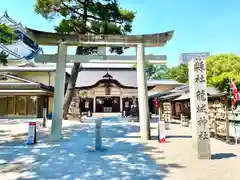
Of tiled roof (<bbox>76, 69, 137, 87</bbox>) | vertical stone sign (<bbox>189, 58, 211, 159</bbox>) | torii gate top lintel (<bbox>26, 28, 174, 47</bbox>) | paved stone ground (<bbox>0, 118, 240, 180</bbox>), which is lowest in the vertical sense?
paved stone ground (<bbox>0, 118, 240, 180</bbox>)

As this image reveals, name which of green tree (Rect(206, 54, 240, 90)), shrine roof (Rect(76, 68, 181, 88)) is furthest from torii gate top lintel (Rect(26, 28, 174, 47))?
A: shrine roof (Rect(76, 68, 181, 88))

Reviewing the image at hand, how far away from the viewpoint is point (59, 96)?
8992 millimetres

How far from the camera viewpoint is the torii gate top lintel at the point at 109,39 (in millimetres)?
9125

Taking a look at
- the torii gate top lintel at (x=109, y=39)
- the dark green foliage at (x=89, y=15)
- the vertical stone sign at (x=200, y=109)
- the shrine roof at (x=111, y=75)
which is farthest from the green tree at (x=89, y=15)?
the shrine roof at (x=111, y=75)

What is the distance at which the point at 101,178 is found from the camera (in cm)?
426

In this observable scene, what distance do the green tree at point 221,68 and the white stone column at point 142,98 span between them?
1508 cm

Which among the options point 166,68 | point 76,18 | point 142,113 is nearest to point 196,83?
point 142,113

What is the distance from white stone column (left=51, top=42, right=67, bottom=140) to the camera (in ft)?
29.0

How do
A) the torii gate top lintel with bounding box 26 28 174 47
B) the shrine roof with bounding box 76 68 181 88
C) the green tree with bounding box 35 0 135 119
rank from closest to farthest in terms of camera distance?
the torii gate top lintel with bounding box 26 28 174 47 < the green tree with bounding box 35 0 135 119 < the shrine roof with bounding box 76 68 181 88

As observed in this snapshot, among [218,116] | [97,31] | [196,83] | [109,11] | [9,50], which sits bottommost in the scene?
[218,116]

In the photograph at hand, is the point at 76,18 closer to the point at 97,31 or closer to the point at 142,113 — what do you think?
the point at 97,31

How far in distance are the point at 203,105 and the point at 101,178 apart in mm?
3811

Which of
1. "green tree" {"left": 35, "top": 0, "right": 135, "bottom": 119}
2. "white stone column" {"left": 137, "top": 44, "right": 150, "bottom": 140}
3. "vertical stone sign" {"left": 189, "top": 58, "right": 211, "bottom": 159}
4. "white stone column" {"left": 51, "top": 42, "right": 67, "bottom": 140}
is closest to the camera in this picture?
"vertical stone sign" {"left": 189, "top": 58, "right": 211, "bottom": 159}

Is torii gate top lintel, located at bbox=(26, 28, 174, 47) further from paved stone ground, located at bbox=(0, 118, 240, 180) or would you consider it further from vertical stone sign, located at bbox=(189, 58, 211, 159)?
paved stone ground, located at bbox=(0, 118, 240, 180)
